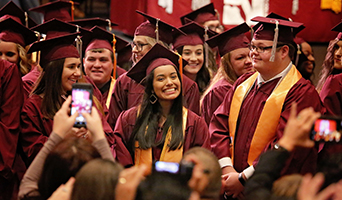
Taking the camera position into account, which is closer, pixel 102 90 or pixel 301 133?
pixel 301 133

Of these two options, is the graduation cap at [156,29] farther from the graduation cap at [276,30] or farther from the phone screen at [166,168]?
the phone screen at [166,168]

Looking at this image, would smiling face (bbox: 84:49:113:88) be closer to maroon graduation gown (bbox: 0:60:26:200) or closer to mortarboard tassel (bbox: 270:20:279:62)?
maroon graduation gown (bbox: 0:60:26:200)

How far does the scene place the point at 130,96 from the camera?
200 inches

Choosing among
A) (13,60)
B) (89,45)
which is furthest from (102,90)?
(13,60)

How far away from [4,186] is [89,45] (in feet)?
6.86

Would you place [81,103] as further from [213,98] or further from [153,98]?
[213,98]

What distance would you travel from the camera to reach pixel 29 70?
5.48 metres

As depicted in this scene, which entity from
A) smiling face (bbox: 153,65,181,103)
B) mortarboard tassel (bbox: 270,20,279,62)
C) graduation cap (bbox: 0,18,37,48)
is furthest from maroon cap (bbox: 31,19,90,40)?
mortarboard tassel (bbox: 270,20,279,62)

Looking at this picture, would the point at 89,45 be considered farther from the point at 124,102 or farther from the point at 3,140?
the point at 3,140

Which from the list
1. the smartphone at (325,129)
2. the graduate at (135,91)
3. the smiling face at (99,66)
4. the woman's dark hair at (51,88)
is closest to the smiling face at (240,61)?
the graduate at (135,91)

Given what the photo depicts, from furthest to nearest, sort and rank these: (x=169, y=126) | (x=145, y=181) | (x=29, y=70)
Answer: (x=29, y=70) < (x=169, y=126) < (x=145, y=181)

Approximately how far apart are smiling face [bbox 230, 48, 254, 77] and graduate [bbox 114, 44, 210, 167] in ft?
3.95

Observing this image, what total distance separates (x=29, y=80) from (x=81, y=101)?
81.5 inches

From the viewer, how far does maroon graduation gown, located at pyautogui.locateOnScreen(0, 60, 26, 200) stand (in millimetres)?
3920
